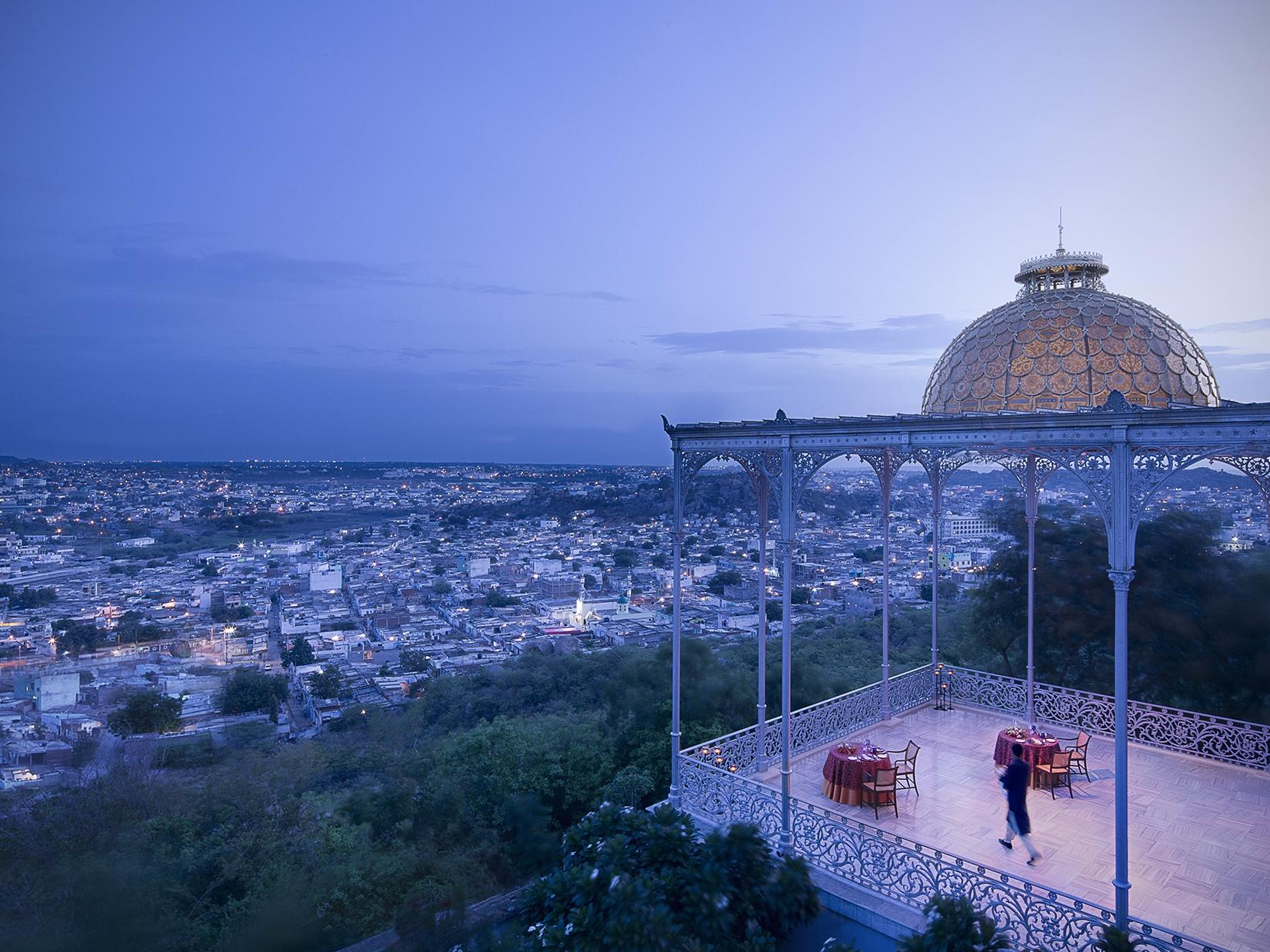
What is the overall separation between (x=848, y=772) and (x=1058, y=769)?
251cm

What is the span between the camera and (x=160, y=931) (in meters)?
7.40

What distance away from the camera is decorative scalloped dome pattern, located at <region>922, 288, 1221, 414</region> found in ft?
25.3

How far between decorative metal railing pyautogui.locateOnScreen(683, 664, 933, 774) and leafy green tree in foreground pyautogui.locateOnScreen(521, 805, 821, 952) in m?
2.36

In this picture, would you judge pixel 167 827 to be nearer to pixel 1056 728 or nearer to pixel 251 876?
pixel 251 876

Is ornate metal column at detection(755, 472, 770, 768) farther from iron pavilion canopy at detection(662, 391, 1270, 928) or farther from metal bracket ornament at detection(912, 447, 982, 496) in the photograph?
metal bracket ornament at detection(912, 447, 982, 496)

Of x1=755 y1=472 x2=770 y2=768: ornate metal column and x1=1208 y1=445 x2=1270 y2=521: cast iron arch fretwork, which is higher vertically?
x1=1208 y1=445 x2=1270 y2=521: cast iron arch fretwork

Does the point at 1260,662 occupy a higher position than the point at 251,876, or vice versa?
the point at 1260,662

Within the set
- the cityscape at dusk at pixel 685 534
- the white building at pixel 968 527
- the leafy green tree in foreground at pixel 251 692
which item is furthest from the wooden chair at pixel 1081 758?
the leafy green tree in foreground at pixel 251 692

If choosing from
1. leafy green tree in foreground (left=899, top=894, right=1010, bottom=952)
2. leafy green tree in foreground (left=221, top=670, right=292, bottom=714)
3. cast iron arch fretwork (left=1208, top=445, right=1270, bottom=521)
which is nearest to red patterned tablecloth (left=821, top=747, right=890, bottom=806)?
leafy green tree in foreground (left=899, top=894, right=1010, bottom=952)

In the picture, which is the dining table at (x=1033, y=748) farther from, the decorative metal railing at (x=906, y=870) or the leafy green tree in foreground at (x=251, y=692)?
the leafy green tree in foreground at (x=251, y=692)

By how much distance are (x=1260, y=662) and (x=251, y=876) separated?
1621cm

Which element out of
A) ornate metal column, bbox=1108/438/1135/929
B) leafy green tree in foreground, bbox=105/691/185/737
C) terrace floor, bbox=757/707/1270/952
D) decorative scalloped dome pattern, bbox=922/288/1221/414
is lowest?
leafy green tree in foreground, bbox=105/691/185/737

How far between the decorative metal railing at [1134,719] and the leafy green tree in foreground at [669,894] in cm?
609

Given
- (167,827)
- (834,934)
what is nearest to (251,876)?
(167,827)
